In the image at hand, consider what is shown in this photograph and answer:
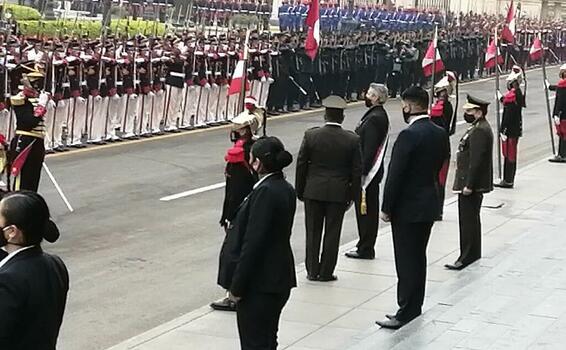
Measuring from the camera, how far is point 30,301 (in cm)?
572

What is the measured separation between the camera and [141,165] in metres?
20.1

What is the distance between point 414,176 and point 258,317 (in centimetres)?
269

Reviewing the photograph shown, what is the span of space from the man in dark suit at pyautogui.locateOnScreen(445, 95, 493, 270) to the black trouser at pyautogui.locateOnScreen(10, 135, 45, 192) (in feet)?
14.5

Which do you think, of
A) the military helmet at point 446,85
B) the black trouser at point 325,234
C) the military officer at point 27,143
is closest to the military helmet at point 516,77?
the military helmet at point 446,85

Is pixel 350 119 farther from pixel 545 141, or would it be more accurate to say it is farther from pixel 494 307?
pixel 494 307

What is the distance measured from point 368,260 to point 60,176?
247 inches

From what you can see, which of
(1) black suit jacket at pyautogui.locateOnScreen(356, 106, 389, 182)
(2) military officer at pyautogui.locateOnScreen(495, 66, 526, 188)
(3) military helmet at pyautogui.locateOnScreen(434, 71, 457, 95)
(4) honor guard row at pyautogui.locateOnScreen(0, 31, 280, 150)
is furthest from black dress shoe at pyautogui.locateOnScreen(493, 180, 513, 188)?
(4) honor guard row at pyautogui.locateOnScreen(0, 31, 280, 150)

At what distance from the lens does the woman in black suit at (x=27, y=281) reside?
5.65 m

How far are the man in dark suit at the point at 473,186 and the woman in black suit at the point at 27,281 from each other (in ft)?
24.5

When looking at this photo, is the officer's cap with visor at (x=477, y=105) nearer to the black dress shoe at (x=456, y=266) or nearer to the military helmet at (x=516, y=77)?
the black dress shoe at (x=456, y=266)

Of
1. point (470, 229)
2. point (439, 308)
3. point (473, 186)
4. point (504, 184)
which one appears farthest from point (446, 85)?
point (439, 308)

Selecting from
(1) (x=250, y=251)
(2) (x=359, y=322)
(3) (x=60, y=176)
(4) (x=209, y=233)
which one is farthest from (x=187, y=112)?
(1) (x=250, y=251)

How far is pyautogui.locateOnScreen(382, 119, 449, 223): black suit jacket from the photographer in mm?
10211

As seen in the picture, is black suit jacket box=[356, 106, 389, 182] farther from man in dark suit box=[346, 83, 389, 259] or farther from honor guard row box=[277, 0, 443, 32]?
honor guard row box=[277, 0, 443, 32]
